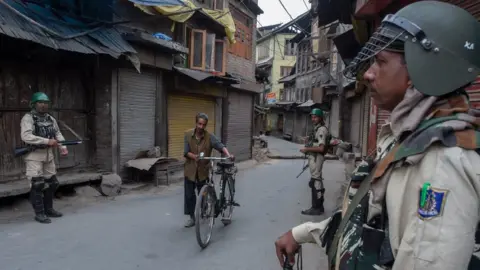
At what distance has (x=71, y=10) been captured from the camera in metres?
7.92

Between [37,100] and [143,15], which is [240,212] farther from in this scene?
[143,15]

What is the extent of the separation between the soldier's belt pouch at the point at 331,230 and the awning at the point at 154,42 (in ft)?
26.4

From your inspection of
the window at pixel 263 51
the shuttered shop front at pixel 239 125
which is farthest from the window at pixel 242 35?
the window at pixel 263 51

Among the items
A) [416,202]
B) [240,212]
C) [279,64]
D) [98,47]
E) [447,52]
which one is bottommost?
[240,212]

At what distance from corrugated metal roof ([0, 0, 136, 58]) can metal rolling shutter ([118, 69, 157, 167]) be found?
49.4 inches

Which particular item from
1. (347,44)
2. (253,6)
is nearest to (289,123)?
(253,6)

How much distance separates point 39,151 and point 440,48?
5.97 metres

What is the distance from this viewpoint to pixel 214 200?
19.0 ft

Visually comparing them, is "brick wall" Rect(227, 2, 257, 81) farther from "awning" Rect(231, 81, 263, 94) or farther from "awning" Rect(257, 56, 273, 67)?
"awning" Rect(257, 56, 273, 67)

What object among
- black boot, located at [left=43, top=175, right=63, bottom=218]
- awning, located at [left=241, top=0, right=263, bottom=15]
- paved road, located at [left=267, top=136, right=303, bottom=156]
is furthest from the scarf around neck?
paved road, located at [left=267, top=136, right=303, bottom=156]

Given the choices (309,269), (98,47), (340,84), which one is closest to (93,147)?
(98,47)

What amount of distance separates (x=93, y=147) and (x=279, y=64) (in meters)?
37.1

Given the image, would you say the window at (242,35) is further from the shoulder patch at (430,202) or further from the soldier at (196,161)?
the shoulder patch at (430,202)

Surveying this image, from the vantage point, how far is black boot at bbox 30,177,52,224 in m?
5.77
